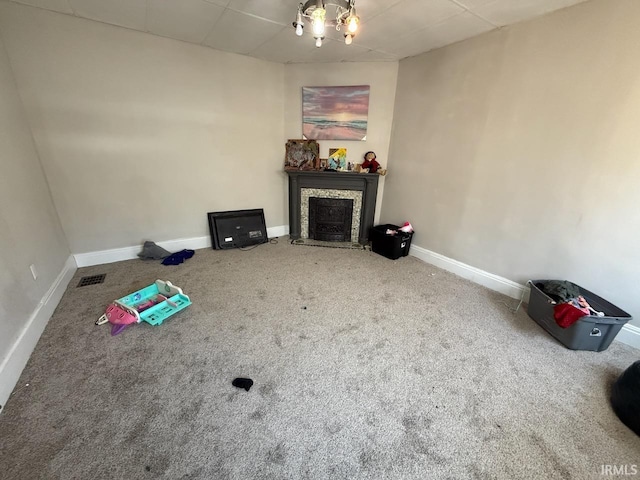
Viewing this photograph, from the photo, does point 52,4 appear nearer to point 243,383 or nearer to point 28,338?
point 28,338

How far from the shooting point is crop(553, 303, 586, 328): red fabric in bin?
174 centimetres

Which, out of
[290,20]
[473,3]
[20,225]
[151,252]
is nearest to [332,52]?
[290,20]

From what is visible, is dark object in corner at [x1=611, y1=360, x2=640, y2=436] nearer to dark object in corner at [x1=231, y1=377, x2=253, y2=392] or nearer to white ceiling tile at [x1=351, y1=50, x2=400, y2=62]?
dark object in corner at [x1=231, y1=377, x2=253, y2=392]

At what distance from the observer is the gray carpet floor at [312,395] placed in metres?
1.16

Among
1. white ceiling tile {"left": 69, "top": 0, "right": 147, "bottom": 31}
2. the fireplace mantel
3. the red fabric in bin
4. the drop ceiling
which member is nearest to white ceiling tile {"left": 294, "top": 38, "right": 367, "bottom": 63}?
the drop ceiling

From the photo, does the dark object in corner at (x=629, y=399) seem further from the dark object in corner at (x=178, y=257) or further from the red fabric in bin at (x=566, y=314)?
the dark object in corner at (x=178, y=257)

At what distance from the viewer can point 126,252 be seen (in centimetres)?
290

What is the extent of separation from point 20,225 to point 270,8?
2370 millimetres

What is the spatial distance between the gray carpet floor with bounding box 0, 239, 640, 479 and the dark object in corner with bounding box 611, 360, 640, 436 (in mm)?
45

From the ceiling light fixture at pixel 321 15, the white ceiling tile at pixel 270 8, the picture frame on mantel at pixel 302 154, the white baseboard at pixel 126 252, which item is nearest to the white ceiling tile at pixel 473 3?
the ceiling light fixture at pixel 321 15

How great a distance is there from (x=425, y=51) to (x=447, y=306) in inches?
102

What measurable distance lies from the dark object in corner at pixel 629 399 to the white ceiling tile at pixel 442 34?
2.52m

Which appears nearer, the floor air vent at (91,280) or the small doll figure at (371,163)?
the floor air vent at (91,280)

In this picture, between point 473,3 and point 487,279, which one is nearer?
point 473,3
